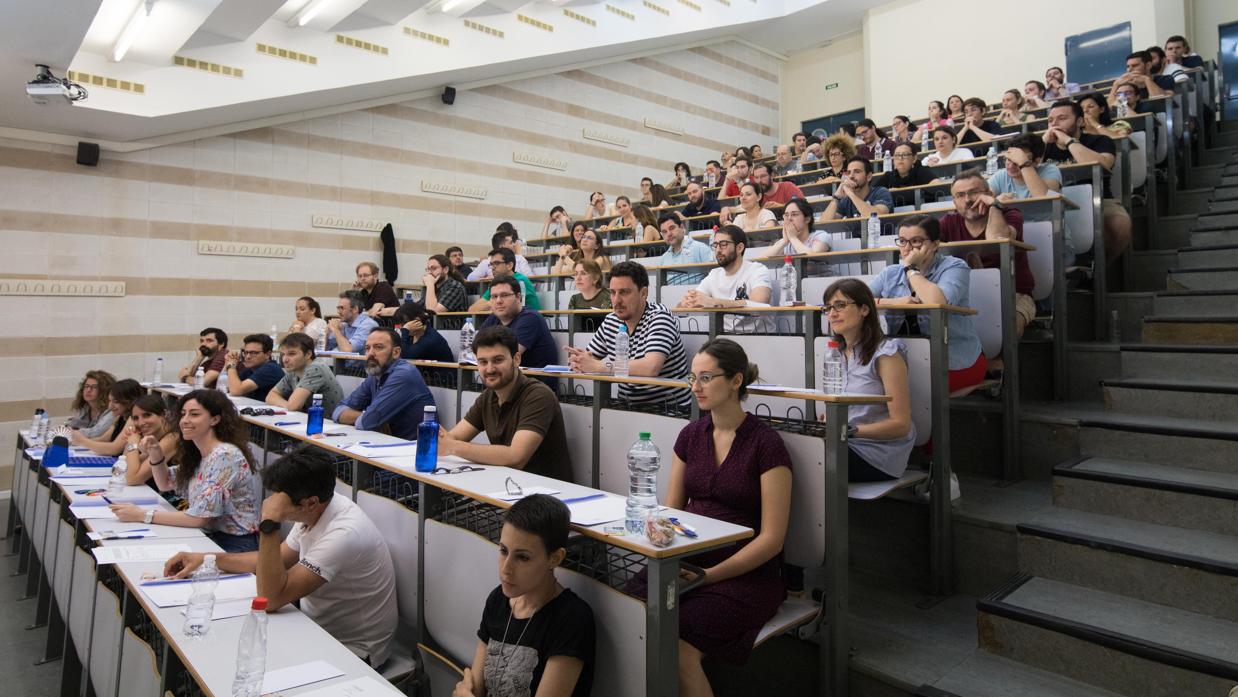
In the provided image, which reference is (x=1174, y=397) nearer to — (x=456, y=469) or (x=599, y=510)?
(x=599, y=510)

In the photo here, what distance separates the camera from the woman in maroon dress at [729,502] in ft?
6.01

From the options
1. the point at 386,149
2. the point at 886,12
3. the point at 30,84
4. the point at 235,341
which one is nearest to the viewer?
the point at 30,84

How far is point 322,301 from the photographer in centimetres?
750

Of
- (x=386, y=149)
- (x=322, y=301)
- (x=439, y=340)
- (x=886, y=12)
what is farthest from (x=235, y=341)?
(x=886, y=12)

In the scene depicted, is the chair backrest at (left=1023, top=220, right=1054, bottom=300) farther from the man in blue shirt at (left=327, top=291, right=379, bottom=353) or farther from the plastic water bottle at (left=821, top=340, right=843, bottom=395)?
the man in blue shirt at (left=327, top=291, right=379, bottom=353)

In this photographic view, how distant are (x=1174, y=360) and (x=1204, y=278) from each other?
0.96 metres

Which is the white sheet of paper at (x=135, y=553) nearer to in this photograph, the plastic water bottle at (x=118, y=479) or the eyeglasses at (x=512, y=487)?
the plastic water bottle at (x=118, y=479)

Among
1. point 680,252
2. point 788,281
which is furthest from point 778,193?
point 788,281

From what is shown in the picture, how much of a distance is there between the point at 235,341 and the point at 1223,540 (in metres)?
7.51

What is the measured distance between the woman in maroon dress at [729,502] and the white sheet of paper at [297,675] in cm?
86

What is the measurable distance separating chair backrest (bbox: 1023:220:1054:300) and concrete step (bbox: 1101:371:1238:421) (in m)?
0.57

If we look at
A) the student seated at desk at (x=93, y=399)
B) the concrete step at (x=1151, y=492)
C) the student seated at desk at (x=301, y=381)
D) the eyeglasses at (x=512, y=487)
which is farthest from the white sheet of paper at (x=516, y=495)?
the student seated at desk at (x=93, y=399)

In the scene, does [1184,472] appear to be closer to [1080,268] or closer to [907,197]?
[1080,268]

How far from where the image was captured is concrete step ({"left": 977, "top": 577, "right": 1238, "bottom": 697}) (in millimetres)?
1772
